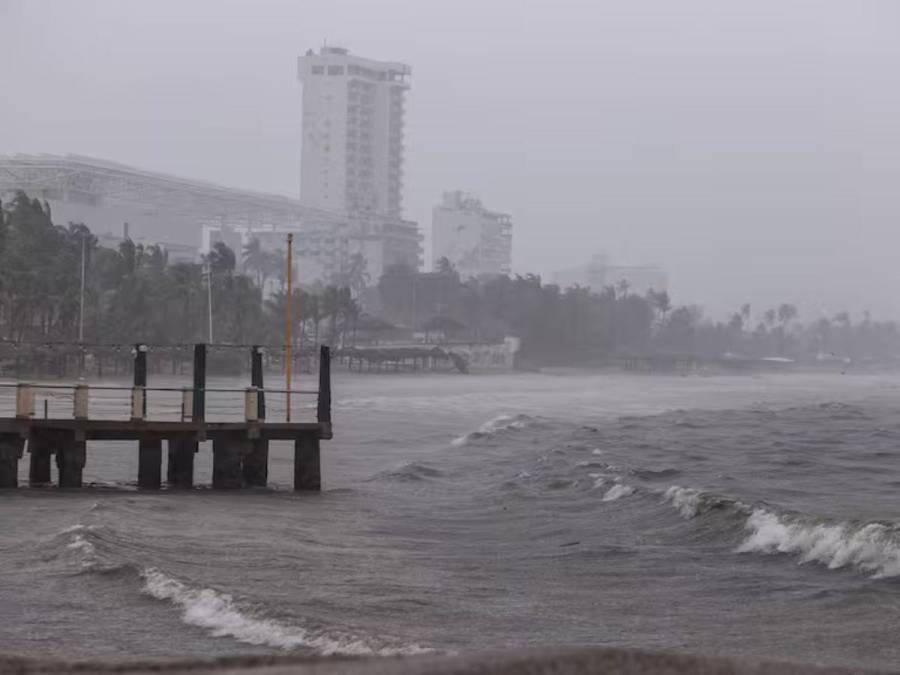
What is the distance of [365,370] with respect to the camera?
149625 millimetres

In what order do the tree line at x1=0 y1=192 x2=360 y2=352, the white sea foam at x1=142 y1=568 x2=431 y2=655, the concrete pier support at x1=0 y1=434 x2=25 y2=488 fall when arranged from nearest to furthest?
the white sea foam at x1=142 y1=568 x2=431 y2=655 → the concrete pier support at x1=0 y1=434 x2=25 y2=488 → the tree line at x1=0 y1=192 x2=360 y2=352

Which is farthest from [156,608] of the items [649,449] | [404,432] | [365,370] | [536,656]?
[365,370]

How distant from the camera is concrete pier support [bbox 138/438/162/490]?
25.5 m

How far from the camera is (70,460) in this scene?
2497 centimetres

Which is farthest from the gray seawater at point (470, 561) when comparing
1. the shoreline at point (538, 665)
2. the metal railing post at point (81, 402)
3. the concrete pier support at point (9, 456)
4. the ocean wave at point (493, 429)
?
the ocean wave at point (493, 429)

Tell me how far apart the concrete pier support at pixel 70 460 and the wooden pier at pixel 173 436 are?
0.01m

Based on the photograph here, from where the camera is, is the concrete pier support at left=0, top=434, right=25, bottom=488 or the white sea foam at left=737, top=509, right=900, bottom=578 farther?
the concrete pier support at left=0, top=434, right=25, bottom=488

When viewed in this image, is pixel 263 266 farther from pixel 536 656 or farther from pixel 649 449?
pixel 536 656

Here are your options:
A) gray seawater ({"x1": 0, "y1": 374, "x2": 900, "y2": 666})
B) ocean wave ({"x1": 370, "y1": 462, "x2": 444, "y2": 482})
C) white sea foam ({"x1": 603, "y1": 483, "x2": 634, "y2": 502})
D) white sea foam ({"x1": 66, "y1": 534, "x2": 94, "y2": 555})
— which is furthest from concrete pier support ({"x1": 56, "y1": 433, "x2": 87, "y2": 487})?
white sea foam ({"x1": 603, "y1": 483, "x2": 634, "y2": 502})

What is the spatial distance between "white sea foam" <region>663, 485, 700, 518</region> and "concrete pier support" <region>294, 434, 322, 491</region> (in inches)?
261

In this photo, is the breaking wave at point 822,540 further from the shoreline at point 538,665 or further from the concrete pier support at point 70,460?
the shoreline at point 538,665

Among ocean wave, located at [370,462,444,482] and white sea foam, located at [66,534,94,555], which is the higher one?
white sea foam, located at [66,534,94,555]

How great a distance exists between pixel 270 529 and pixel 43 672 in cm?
1656

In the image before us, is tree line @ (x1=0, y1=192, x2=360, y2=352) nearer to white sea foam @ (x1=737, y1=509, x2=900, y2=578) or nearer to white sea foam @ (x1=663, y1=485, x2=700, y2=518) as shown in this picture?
white sea foam @ (x1=663, y1=485, x2=700, y2=518)
